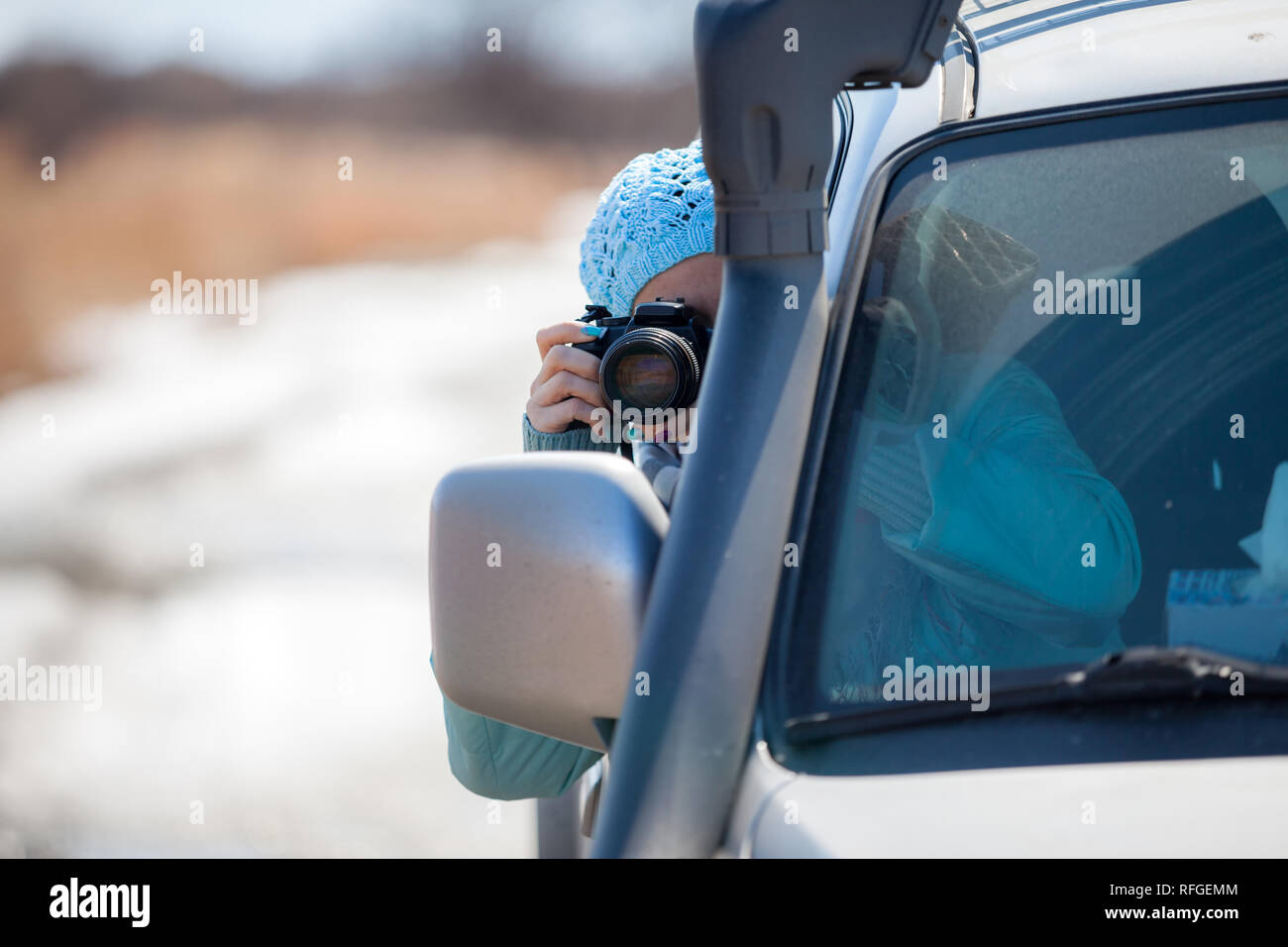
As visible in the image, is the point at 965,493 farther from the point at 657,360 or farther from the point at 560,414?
the point at 560,414

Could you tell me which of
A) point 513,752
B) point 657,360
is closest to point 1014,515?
point 657,360

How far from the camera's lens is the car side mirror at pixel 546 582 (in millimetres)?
1280

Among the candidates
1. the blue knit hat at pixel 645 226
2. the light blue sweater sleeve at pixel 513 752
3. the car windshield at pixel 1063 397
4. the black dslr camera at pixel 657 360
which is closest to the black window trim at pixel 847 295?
the car windshield at pixel 1063 397

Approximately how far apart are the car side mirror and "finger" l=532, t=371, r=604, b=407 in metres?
0.65

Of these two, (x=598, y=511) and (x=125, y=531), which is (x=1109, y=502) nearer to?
(x=598, y=511)

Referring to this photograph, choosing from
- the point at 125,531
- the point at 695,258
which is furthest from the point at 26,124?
the point at 695,258

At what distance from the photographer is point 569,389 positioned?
79.3 inches

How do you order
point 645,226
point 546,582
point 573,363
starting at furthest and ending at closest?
1. point 645,226
2. point 573,363
3. point 546,582

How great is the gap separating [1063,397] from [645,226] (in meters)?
0.86

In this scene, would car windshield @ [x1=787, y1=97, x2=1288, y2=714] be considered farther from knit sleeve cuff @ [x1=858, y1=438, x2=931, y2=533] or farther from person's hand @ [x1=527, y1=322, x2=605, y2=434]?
person's hand @ [x1=527, y1=322, x2=605, y2=434]

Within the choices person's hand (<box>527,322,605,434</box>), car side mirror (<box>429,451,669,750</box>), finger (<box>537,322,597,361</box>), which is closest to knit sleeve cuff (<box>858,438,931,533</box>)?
car side mirror (<box>429,451,669,750</box>)

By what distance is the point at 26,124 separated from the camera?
33.1 feet

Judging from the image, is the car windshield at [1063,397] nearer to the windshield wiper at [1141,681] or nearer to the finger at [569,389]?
the windshield wiper at [1141,681]

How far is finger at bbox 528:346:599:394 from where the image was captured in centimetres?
201
